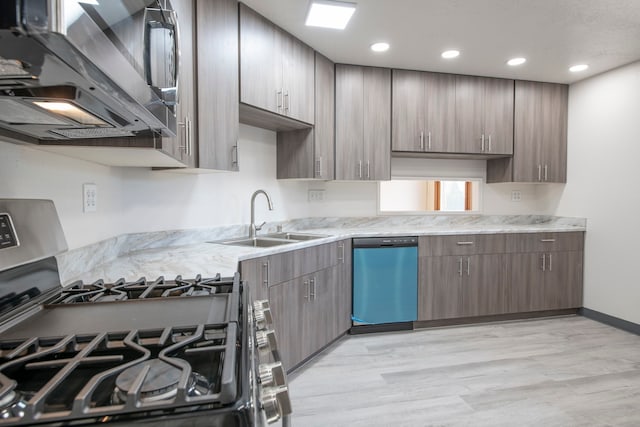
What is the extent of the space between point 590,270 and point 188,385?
4.09m

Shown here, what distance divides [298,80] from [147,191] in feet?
4.42

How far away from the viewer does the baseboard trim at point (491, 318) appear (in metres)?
3.22

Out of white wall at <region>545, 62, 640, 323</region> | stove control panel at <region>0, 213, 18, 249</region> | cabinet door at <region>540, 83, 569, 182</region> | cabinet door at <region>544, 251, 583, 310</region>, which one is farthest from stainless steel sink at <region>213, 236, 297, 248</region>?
white wall at <region>545, 62, 640, 323</region>

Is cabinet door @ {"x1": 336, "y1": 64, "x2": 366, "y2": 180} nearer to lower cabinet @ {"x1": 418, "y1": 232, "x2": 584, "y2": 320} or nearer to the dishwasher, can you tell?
the dishwasher

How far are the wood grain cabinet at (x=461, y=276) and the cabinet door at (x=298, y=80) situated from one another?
1.51 meters

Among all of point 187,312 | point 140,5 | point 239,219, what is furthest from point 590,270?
point 140,5

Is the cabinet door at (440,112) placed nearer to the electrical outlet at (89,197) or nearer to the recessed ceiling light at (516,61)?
the recessed ceiling light at (516,61)

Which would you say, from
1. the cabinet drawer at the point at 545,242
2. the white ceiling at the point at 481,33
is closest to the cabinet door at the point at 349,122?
the white ceiling at the point at 481,33

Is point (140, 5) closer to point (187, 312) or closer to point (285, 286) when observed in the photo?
point (187, 312)

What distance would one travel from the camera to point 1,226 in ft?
2.96

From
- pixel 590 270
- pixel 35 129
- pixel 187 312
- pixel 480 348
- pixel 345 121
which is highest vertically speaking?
pixel 345 121

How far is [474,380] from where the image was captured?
7.43 ft

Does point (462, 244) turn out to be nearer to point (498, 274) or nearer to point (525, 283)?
point (498, 274)

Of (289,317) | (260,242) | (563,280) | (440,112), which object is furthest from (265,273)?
(563,280)
